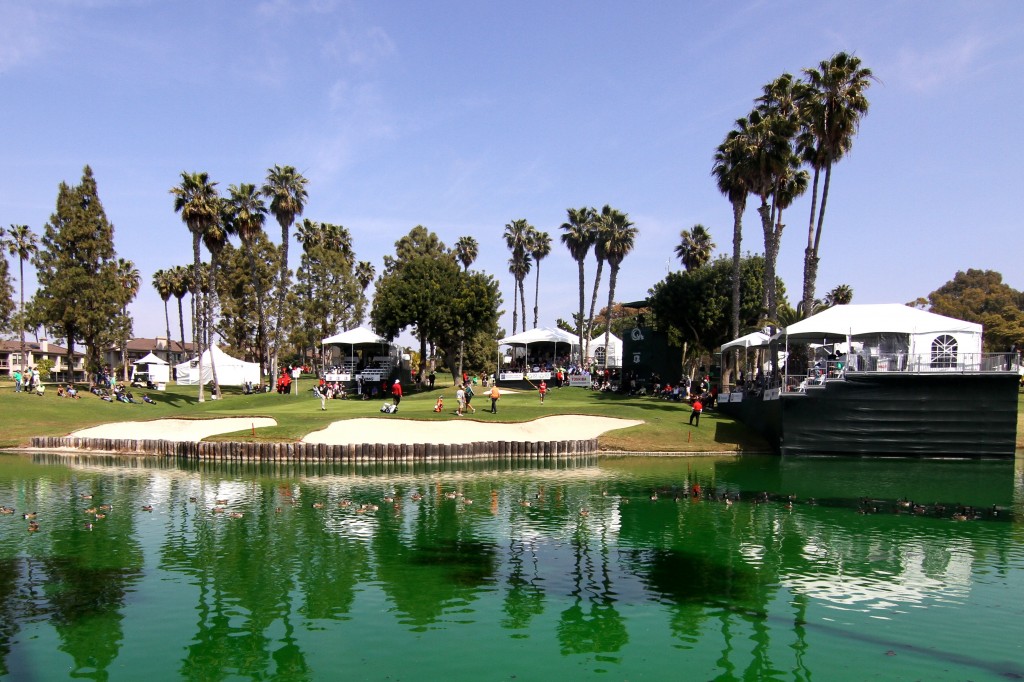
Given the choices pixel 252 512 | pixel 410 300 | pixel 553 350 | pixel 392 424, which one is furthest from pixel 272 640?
pixel 553 350

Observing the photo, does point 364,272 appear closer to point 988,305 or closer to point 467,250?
point 467,250

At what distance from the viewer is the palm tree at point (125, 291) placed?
210 feet

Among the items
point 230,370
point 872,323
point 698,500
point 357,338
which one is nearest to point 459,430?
point 698,500

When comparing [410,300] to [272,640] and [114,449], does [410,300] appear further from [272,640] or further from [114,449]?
[272,640]

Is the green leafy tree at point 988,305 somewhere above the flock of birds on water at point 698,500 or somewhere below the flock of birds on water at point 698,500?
above

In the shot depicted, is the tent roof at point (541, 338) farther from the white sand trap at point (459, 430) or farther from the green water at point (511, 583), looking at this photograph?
the green water at point (511, 583)

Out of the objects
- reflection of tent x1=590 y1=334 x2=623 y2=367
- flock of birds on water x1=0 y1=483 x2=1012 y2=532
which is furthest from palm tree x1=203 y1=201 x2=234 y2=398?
reflection of tent x1=590 y1=334 x2=623 y2=367

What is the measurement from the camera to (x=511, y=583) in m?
16.4

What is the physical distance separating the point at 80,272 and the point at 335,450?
1417 inches

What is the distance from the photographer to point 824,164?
47.0 m

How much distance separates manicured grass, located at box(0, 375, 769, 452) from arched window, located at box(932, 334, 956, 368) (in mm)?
9182

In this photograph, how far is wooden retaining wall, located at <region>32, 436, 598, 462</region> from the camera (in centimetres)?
3547

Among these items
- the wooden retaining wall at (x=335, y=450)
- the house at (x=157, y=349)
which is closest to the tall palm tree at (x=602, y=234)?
the wooden retaining wall at (x=335, y=450)

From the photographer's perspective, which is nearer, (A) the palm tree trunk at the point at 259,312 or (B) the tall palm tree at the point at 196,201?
(B) the tall palm tree at the point at 196,201
